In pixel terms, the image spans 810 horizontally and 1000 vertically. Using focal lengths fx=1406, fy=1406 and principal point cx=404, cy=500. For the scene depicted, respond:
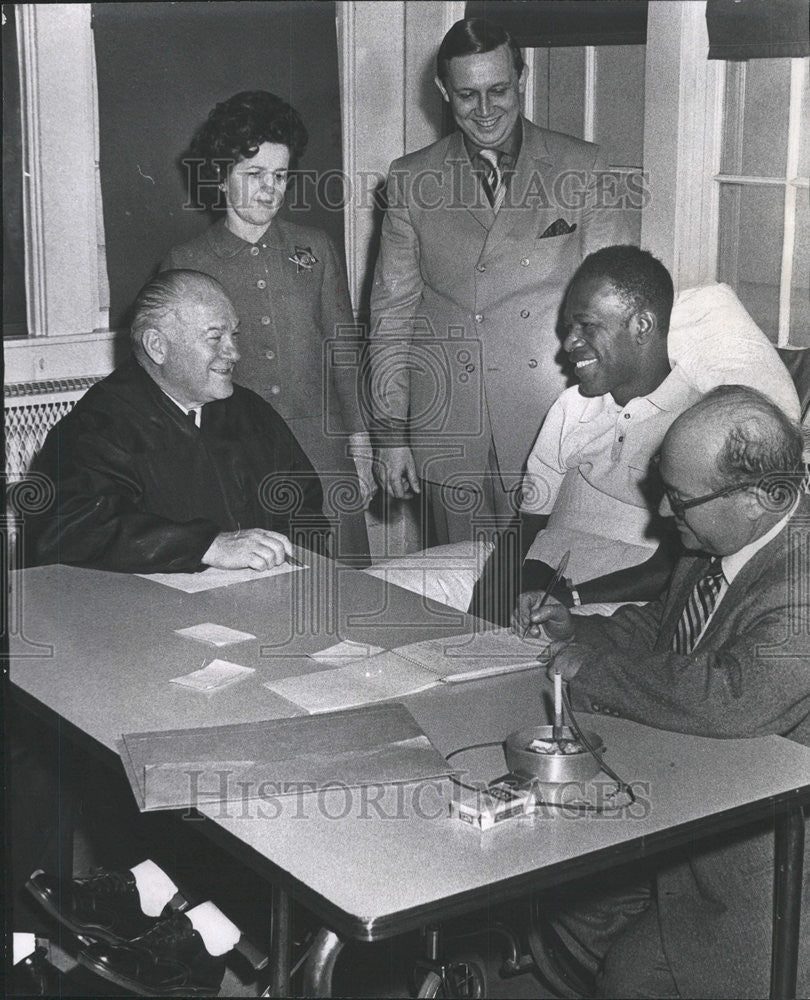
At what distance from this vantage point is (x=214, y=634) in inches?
113

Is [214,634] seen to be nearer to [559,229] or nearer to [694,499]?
[694,499]

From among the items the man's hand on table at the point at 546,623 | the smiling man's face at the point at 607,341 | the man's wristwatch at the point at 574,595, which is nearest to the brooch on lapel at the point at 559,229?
the smiling man's face at the point at 607,341

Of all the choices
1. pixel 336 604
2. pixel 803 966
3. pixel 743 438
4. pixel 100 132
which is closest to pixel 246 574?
pixel 336 604

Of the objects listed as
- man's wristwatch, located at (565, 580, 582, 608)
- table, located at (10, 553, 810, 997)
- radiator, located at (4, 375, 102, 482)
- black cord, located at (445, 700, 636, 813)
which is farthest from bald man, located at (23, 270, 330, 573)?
black cord, located at (445, 700, 636, 813)

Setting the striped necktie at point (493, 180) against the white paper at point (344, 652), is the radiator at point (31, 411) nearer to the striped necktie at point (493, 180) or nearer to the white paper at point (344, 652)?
the striped necktie at point (493, 180)

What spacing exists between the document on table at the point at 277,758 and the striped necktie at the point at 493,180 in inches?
86.8

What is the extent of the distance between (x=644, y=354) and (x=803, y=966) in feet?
5.57

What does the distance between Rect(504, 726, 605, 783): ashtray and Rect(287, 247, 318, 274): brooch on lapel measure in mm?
2489

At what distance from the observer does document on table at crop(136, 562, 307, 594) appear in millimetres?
Answer: 3238

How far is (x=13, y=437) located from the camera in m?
4.56

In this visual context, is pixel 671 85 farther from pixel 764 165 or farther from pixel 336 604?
pixel 336 604

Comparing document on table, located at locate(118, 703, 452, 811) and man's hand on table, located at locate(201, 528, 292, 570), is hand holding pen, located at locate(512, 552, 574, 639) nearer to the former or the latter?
document on table, located at locate(118, 703, 452, 811)

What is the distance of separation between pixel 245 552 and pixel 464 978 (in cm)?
112

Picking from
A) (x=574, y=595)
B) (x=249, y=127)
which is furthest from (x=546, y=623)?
(x=249, y=127)
